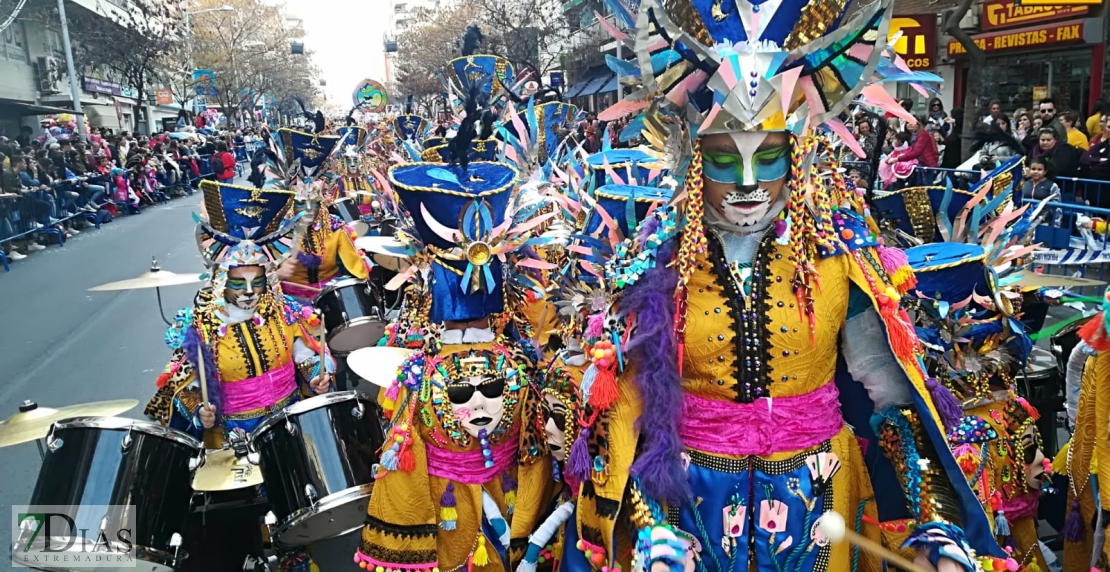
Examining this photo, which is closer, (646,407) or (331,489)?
(646,407)

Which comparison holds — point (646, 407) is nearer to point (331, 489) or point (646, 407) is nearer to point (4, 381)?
point (331, 489)

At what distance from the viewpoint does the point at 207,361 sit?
449cm

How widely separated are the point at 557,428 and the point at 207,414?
2365 mm

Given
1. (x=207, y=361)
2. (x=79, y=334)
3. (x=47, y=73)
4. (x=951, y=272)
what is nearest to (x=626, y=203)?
(x=951, y=272)

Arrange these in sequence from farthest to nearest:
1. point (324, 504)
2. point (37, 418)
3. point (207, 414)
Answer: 1. point (207, 414)
2. point (37, 418)
3. point (324, 504)

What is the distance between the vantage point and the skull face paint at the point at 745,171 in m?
2.23

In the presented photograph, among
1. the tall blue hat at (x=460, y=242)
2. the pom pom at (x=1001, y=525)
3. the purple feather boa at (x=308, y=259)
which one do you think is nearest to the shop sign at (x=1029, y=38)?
the purple feather boa at (x=308, y=259)

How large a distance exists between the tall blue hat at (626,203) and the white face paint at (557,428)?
0.71 meters

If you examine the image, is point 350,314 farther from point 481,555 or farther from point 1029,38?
point 1029,38

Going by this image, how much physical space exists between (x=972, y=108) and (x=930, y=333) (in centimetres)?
1061

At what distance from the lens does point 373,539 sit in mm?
3305

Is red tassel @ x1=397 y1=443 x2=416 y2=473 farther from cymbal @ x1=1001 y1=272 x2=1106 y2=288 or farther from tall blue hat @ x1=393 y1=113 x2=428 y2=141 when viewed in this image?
tall blue hat @ x1=393 y1=113 x2=428 y2=141

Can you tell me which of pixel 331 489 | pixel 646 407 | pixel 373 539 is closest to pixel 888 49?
pixel 646 407

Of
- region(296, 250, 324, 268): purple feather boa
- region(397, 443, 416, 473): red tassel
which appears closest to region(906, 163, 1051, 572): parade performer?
region(397, 443, 416, 473): red tassel
